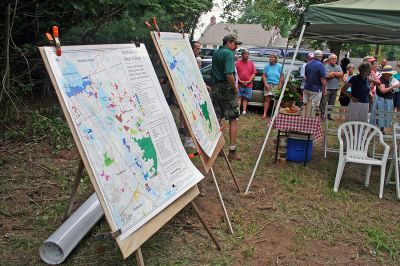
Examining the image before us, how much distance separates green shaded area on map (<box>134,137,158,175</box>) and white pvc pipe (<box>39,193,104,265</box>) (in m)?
1.03

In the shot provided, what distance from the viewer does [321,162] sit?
634 centimetres

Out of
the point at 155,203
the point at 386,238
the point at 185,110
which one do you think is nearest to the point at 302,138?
the point at 386,238

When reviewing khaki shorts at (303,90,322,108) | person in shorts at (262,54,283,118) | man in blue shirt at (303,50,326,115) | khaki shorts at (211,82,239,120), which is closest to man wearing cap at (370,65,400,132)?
man in blue shirt at (303,50,326,115)

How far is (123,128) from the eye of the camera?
2.41 meters

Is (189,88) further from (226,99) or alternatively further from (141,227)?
(226,99)

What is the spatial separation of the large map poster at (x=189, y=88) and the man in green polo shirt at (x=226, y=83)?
1395 mm

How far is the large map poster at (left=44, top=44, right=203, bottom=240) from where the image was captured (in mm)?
2121

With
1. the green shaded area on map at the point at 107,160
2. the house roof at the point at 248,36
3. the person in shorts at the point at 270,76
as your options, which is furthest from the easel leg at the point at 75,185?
the house roof at the point at 248,36

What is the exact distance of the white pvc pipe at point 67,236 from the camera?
2963mm

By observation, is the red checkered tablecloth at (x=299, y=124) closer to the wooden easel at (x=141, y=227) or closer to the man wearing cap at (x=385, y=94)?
the man wearing cap at (x=385, y=94)

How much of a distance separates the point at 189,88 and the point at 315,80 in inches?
236

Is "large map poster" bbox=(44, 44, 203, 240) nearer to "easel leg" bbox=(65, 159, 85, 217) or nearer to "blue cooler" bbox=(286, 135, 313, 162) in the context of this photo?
"easel leg" bbox=(65, 159, 85, 217)

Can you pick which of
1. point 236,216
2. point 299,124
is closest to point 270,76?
point 299,124

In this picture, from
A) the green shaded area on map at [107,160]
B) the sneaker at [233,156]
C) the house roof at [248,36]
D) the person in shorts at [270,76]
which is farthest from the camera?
the house roof at [248,36]
